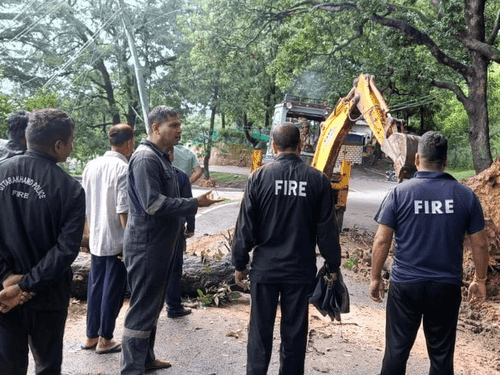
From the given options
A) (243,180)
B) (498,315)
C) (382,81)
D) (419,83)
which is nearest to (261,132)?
(243,180)

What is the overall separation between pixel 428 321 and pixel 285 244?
3.65 feet

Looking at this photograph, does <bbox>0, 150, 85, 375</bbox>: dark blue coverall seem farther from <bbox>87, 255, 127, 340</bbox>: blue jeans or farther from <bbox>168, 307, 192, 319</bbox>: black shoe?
<bbox>168, 307, 192, 319</bbox>: black shoe

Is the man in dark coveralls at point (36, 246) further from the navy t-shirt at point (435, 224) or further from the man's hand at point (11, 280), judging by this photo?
the navy t-shirt at point (435, 224)

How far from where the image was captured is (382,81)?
16.8 meters

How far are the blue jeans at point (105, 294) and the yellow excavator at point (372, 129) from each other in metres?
3.58

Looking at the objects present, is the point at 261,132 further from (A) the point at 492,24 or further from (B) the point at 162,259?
(B) the point at 162,259

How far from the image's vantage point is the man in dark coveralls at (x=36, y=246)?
263 cm

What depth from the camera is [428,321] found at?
3.25 metres

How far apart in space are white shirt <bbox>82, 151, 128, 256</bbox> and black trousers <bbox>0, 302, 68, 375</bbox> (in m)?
1.53

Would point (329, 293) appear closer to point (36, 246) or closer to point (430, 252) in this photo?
point (430, 252)

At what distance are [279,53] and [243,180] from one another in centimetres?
1453

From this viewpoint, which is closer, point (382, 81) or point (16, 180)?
point (16, 180)

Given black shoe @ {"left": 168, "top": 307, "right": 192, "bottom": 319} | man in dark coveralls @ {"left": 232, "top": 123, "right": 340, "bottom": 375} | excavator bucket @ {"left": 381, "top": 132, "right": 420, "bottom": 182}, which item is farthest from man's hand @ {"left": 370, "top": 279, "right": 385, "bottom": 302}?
excavator bucket @ {"left": 381, "top": 132, "right": 420, "bottom": 182}

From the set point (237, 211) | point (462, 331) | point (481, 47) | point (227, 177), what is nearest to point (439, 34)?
point (481, 47)
